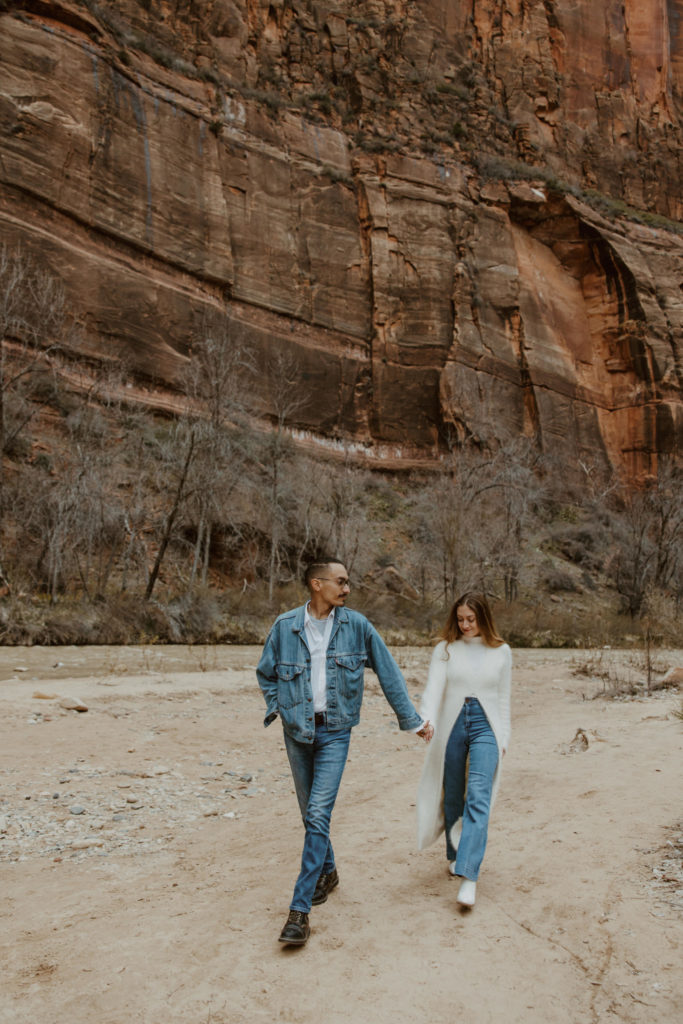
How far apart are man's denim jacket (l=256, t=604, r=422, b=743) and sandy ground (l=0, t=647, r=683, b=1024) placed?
924mm

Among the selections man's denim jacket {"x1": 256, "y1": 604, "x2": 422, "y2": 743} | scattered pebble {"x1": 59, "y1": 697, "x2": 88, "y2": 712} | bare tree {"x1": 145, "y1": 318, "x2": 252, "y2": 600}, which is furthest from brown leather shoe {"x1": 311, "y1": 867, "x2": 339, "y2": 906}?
bare tree {"x1": 145, "y1": 318, "x2": 252, "y2": 600}

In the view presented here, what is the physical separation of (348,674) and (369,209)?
37386mm

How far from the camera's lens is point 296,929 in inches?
126

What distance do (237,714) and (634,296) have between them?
129 ft

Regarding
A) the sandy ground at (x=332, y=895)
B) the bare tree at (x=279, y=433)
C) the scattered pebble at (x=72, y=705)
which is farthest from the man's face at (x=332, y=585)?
the bare tree at (x=279, y=433)

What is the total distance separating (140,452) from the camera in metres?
26.5

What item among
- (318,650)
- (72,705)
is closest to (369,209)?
(72,705)

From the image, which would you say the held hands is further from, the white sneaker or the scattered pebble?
the scattered pebble

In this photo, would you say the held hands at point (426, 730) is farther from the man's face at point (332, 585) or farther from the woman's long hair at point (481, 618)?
the man's face at point (332, 585)

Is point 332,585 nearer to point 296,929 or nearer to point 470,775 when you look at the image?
point 470,775

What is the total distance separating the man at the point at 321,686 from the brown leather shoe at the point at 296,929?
0.60 ft

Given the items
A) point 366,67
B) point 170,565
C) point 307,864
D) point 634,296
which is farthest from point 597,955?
point 366,67

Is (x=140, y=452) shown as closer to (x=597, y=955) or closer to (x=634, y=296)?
(x=597, y=955)

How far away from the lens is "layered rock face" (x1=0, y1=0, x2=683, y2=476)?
94.5 ft
